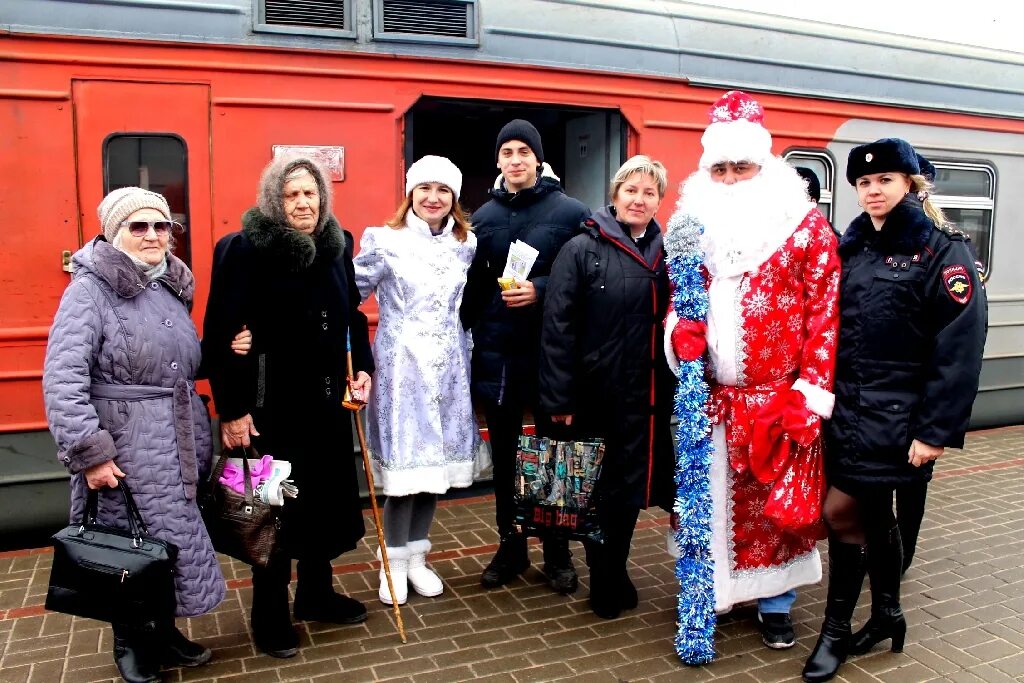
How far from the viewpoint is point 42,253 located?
14.3 ft

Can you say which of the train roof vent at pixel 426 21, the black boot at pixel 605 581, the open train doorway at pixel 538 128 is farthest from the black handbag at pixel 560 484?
the train roof vent at pixel 426 21

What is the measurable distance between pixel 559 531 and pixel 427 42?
9.96 ft

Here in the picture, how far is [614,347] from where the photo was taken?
368 centimetres

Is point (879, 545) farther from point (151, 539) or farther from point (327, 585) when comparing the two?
point (151, 539)

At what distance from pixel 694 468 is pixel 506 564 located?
4.43ft

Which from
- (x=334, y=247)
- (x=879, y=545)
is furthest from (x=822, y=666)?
(x=334, y=247)

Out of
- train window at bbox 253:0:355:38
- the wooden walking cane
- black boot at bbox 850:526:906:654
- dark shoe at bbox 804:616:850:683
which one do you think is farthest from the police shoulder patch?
train window at bbox 253:0:355:38

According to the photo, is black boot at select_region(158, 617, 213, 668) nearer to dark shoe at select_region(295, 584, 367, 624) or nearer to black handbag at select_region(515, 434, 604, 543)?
dark shoe at select_region(295, 584, 367, 624)

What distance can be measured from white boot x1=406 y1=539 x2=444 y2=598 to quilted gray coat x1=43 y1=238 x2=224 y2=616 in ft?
3.58

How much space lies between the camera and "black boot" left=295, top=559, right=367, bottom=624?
151 inches

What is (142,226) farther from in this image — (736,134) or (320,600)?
(736,134)

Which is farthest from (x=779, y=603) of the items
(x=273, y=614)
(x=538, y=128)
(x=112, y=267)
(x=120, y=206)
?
(x=538, y=128)

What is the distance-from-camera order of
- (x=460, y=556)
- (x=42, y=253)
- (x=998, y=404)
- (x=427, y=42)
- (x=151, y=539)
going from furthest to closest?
(x=998, y=404)
(x=427, y=42)
(x=460, y=556)
(x=42, y=253)
(x=151, y=539)

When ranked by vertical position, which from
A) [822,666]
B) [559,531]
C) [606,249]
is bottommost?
[822,666]
